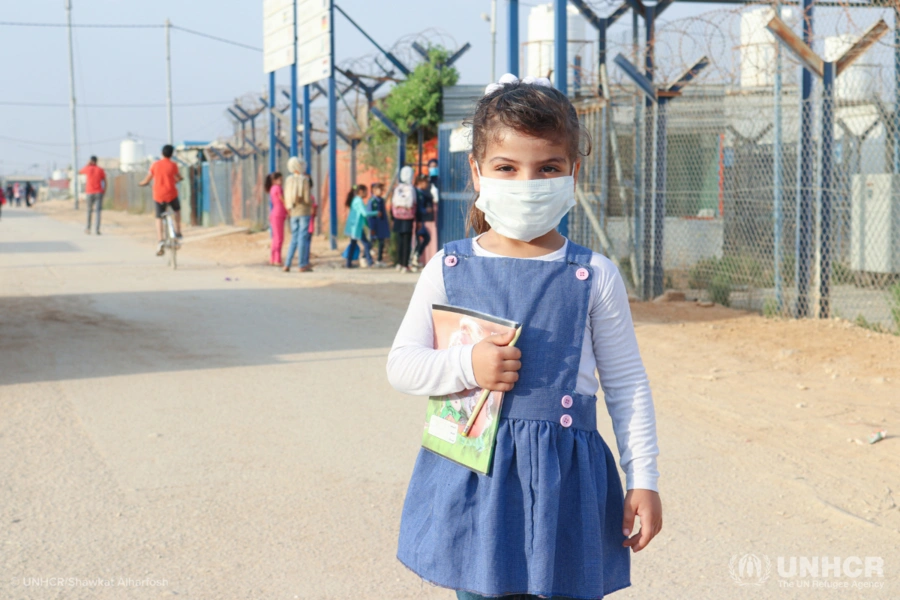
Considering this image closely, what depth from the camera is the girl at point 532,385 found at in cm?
211

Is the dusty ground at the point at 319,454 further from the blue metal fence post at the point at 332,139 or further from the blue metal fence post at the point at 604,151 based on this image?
the blue metal fence post at the point at 332,139

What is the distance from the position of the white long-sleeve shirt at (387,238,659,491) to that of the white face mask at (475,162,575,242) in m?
0.07

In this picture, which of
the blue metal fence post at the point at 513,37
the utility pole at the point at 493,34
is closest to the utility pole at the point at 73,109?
the utility pole at the point at 493,34

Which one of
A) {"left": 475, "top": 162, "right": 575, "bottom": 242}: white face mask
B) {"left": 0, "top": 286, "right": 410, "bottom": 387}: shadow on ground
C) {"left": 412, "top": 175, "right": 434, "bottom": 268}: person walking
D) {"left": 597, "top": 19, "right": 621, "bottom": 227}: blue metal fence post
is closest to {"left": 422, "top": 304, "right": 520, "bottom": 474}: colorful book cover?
{"left": 475, "top": 162, "right": 575, "bottom": 242}: white face mask

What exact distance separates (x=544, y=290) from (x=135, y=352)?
650 cm

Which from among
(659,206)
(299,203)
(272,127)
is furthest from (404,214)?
(272,127)

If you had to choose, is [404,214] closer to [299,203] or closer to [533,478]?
[299,203]

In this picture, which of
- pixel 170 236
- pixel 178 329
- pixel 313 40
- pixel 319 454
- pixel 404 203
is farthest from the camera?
pixel 313 40

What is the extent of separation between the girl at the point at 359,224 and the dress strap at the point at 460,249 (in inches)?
556

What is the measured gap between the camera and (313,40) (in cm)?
1850

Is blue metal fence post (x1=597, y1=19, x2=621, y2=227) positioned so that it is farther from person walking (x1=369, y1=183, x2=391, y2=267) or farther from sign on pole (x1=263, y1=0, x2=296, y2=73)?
sign on pole (x1=263, y1=0, x2=296, y2=73)

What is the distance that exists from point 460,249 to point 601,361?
0.41 meters

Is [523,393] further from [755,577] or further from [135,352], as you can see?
[135,352]

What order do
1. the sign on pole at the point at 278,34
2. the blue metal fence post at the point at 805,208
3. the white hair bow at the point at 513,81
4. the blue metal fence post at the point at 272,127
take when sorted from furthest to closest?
the blue metal fence post at the point at 272,127
the sign on pole at the point at 278,34
the blue metal fence post at the point at 805,208
the white hair bow at the point at 513,81
